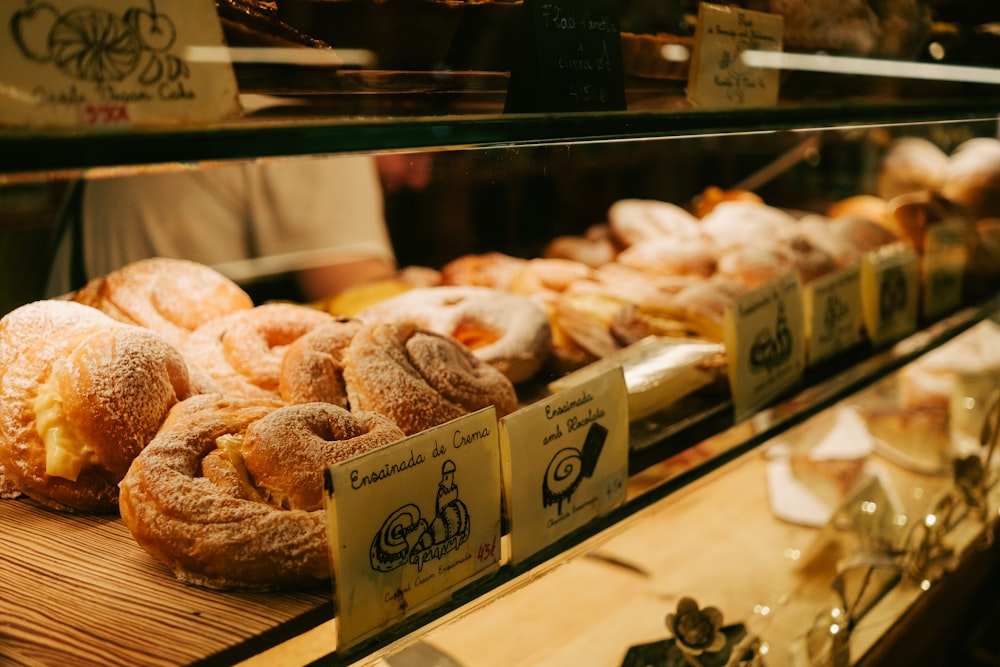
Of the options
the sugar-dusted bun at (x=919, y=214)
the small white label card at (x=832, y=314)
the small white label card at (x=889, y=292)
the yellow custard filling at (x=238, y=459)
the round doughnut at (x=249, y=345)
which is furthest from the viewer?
the sugar-dusted bun at (x=919, y=214)

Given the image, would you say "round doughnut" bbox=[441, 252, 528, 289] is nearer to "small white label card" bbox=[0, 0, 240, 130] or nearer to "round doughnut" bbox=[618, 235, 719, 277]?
"round doughnut" bbox=[618, 235, 719, 277]

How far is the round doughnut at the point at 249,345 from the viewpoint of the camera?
107cm

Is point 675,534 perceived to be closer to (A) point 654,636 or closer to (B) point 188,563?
(A) point 654,636

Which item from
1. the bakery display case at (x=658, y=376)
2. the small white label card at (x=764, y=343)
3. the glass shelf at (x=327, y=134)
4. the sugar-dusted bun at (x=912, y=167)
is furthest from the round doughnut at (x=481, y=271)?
the sugar-dusted bun at (x=912, y=167)

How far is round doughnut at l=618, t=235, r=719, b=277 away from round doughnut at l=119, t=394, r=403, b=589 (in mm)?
960

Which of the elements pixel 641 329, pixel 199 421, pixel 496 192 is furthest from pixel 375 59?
pixel 496 192

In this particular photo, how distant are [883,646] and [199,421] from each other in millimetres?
1326

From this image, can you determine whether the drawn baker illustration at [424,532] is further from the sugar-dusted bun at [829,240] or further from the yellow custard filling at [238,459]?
the sugar-dusted bun at [829,240]

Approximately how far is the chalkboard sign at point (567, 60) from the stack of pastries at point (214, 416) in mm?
357

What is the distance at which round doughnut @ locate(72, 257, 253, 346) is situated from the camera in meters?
1.15

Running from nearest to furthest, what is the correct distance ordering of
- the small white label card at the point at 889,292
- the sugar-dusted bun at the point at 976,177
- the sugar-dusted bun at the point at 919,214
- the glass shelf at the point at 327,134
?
1. the glass shelf at the point at 327,134
2. the small white label card at the point at 889,292
3. the sugar-dusted bun at the point at 919,214
4. the sugar-dusted bun at the point at 976,177

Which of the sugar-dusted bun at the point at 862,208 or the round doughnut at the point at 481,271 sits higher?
the sugar-dusted bun at the point at 862,208

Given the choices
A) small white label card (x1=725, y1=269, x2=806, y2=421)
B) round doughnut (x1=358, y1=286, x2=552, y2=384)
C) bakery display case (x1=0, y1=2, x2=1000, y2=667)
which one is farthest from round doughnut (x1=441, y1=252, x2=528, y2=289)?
small white label card (x1=725, y1=269, x2=806, y2=421)

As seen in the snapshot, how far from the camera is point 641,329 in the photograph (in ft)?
4.58
